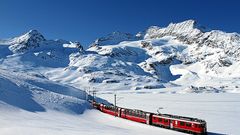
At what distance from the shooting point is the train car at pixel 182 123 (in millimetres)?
61250

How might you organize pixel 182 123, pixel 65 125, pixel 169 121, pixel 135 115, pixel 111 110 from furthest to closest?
1. pixel 111 110
2. pixel 135 115
3. pixel 169 121
4. pixel 182 123
5. pixel 65 125

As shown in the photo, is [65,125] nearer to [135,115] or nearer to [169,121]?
[169,121]

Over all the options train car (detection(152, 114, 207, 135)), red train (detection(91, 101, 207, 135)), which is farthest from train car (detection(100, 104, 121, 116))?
train car (detection(152, 114, 207, 135))

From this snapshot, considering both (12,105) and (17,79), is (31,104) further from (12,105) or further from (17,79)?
(17,79)

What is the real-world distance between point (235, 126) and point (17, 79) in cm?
8051

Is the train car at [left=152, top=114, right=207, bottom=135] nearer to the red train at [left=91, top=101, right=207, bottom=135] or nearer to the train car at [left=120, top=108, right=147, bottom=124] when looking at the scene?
the red train at [left=91, top=101, right=207, bottom=135]

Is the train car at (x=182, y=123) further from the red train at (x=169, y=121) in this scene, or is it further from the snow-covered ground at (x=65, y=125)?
the snow-covered ground at (x=65, y=125)

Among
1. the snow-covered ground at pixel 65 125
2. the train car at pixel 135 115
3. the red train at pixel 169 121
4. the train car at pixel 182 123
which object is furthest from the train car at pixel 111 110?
the train car at pixel 182 123

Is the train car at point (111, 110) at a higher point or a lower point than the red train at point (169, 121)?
higher

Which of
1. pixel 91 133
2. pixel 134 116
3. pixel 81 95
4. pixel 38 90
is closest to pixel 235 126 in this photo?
pixel 134 116

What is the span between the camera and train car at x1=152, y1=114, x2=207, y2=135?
61.2 m

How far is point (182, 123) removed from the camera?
6556 centimetres

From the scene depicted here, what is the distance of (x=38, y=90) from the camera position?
11738 cm

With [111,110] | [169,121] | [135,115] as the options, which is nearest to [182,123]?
[169,121]
